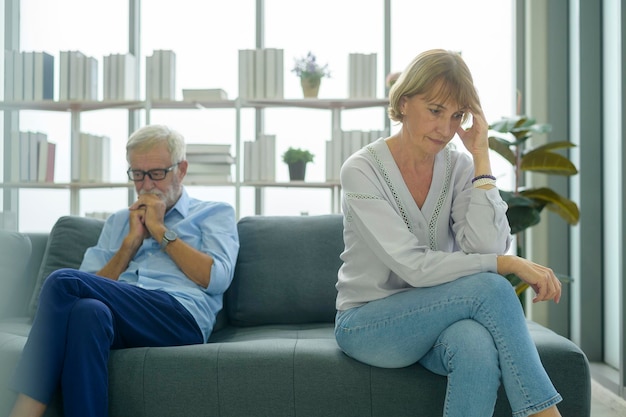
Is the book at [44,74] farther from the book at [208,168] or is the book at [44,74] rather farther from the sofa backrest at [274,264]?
the sofa backrest at [274,264]

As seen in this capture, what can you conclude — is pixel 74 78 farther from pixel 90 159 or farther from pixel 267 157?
pixel 267 157

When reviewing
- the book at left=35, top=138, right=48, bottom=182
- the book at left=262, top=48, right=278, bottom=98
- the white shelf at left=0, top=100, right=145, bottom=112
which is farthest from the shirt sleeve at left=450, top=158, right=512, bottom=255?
the book at left=35, top=138, right=48, bottom=182

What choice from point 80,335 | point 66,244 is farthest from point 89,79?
point 80,335

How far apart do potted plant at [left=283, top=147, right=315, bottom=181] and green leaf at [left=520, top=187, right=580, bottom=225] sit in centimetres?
129

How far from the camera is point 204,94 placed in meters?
4.09

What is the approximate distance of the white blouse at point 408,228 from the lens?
1610 millimetres

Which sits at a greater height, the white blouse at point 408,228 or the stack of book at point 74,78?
the stack of book at point 74,78

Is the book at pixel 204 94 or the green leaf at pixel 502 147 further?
the book at pixel 204 94

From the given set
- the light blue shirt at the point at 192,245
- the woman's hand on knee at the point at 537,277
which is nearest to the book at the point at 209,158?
the light blue shirt at the point at 192,245

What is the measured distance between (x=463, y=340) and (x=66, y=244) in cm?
153

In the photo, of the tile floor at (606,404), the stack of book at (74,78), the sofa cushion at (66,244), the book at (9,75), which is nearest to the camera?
the book at (9,75)

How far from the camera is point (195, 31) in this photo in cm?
471

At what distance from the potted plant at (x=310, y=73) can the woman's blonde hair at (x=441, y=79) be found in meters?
2.38

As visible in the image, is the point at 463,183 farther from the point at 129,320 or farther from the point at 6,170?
the point at 6,170
